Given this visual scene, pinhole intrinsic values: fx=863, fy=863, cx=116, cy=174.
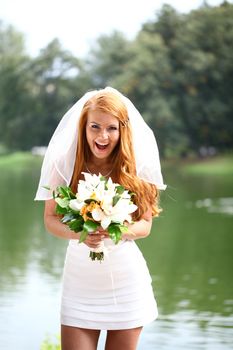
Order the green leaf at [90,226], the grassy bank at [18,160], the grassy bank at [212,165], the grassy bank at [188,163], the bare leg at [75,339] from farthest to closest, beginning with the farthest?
the grassy bank at [212,165] < the grassy bank at [188,163] < the grassy bank at [18,160] < the bare leg at [75,339] < the green leaf at [90,226]

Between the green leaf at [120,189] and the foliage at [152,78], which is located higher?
the foliage at [152,78]

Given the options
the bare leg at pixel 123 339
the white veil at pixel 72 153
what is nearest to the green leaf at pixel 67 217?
the white veil at pixel 72 153

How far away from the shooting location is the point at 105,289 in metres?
2.07

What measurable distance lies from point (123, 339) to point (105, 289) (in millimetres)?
129

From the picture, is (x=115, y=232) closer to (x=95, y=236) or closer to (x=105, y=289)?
(x=95, y=236)

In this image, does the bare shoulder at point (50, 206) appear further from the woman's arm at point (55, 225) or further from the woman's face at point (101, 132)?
the woman's face at point (101, 132)

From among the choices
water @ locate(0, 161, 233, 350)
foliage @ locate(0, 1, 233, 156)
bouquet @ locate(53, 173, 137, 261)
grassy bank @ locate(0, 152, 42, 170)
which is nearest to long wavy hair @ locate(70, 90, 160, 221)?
bouquet @ locate(53, 173, 137, 261)

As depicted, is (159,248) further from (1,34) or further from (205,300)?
(1,34)

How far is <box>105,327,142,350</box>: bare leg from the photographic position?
2.08 m

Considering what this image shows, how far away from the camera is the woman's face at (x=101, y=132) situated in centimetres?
204

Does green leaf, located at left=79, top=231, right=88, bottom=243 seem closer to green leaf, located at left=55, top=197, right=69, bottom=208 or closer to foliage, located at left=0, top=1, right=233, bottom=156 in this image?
green leaf, located at left=55, top=197, right=69, bottom=208

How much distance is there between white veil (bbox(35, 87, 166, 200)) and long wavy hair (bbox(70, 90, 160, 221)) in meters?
0.03

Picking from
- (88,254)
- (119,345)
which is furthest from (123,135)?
(119,345)

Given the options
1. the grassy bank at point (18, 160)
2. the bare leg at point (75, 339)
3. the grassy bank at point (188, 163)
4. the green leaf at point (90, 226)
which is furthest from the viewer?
the grassy bank at point (188, 163)
